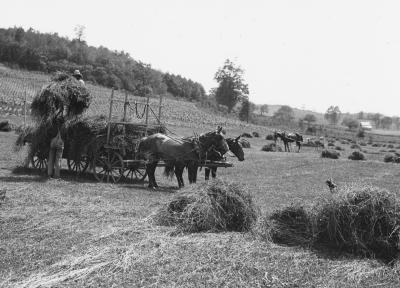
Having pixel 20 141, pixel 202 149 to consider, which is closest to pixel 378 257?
pixel 202 149

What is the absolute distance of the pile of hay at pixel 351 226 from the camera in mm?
7004

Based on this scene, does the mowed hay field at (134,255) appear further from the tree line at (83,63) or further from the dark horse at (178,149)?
the tree line at (83,63)

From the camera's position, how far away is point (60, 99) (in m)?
13.6

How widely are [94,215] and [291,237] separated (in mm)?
4029

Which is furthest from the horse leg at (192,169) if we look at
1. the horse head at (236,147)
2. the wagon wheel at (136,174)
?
the wagon wheel at (136,174)

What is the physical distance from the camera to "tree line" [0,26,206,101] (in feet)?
314

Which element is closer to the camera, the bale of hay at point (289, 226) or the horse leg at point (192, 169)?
the bale of hay at point (289, 226)

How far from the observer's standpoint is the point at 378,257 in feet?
22.9

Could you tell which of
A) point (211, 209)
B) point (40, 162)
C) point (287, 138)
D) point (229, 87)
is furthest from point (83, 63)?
point (211, 209)

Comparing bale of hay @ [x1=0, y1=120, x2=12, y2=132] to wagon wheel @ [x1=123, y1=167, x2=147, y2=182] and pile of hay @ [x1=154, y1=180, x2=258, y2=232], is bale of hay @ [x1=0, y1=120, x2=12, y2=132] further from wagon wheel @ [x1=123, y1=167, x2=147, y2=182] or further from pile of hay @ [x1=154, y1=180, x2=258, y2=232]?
pile of hay @ [x1=154, y1=180, x2=258, y2=232]

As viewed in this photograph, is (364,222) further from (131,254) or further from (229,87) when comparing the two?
(229,87)

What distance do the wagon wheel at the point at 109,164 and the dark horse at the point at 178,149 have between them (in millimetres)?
773

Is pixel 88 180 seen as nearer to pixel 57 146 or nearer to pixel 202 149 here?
pixel 57 146

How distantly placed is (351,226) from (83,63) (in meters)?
112
